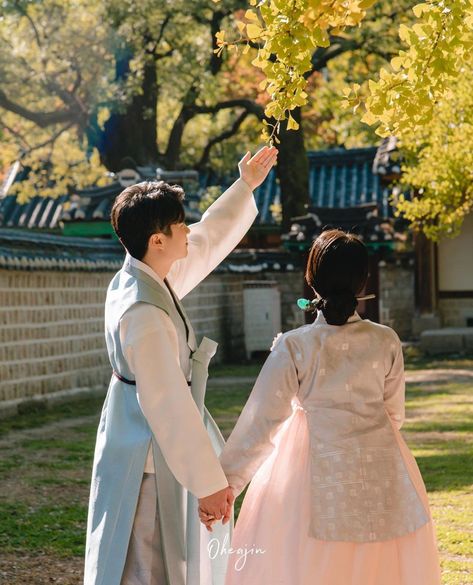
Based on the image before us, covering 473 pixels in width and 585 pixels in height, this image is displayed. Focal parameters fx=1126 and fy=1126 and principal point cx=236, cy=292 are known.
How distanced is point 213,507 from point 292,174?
1758cm

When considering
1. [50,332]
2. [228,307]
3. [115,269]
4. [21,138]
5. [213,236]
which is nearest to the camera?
[213,236]

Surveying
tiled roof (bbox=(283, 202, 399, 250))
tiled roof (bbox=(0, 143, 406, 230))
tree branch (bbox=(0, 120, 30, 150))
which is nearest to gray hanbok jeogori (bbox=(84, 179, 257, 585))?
tiled roof (bbox=(283, 202, 399, 250))

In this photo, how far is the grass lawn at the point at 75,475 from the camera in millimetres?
5499

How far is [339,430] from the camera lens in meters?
3.42

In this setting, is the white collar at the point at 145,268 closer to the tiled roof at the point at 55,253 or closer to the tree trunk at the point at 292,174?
the tiled roof at the point at 55,253

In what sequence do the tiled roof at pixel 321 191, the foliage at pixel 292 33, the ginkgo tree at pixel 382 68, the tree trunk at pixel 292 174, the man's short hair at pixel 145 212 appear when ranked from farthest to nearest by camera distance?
1. the tiled roof at pixel 321 191
2. the tree trunk at pixel 292 174
3. the ginkgo tree at pixel 382 68
4. the foliage at pixel 292 33
5. the man's short hair at pixel 145 212

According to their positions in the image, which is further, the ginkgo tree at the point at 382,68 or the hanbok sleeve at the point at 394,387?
the ginkgo tree at the point at 382,68

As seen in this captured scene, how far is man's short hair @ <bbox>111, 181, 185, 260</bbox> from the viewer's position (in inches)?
135

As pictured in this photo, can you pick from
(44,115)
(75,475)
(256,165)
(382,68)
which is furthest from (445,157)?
(256,165)

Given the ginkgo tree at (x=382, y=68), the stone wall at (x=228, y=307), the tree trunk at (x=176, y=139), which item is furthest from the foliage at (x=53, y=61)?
the ginkgo tree at (x=382, y=68)

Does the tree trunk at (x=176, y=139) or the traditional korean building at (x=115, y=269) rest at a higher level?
the tree trunk at (x=176, y=139)

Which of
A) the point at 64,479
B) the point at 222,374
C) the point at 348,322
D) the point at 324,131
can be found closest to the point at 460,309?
the point at 222,374

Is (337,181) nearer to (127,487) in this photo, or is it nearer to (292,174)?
(292,174)

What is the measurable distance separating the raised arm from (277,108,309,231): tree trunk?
16415mm
